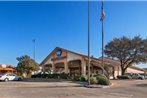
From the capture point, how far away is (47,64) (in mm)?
61469

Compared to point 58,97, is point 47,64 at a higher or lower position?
higher

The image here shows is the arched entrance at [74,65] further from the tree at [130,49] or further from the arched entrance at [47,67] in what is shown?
the tree at [130,49]

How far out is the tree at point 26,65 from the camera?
63094 mm

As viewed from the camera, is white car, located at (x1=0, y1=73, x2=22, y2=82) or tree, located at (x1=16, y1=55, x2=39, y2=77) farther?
tree, located at (x1=16, y1=55, x2=39, y2=77)

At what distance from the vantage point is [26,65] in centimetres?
6331

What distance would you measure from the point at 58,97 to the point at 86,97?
76.4 inches

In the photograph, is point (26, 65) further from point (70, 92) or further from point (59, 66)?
point (70, 92)

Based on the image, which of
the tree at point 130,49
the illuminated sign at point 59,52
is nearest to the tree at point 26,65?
the illuminated sign at point 59,52

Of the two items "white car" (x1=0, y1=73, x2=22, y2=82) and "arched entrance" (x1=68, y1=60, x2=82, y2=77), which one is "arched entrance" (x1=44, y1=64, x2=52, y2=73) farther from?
"white car" (x1=0, y1=73, x2=22, y2=82)

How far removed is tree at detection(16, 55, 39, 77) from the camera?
207ft

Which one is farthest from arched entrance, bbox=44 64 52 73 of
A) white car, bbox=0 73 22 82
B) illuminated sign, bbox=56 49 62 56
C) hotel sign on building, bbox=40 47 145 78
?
white car, bbox=0 73 22 82

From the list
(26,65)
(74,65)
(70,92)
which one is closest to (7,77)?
(26,65)

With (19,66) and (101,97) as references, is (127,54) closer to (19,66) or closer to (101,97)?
(19,66)

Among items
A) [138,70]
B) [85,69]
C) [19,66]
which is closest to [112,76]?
[85,69]
